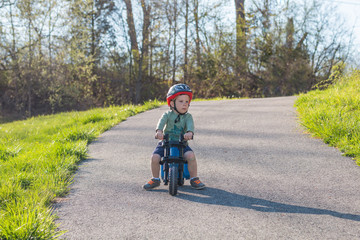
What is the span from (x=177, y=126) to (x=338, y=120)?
11.8ft

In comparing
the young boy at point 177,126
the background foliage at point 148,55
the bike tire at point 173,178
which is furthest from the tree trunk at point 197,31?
the bike tire at point 173,178

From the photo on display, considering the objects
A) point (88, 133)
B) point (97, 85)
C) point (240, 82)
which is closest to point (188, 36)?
point (240, 82)

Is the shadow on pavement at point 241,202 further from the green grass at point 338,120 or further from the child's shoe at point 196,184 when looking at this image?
the green grass at point 338,120

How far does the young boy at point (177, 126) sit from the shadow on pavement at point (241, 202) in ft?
0.47

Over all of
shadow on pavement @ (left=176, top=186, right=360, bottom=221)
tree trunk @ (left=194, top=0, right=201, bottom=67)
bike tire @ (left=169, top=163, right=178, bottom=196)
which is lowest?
shadow on pavement @ (left=176, top=186, right=360, bottom=221)

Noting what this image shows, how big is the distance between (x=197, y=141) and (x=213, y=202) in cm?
299

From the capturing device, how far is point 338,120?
630 centimetres

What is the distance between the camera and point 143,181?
4.45 meters

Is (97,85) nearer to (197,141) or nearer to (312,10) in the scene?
(312,10)

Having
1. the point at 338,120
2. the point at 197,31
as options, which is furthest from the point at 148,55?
the point at 338,120

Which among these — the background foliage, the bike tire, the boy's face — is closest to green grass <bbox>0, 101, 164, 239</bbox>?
the bike tire

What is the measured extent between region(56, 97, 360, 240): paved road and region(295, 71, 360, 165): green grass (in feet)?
0.62

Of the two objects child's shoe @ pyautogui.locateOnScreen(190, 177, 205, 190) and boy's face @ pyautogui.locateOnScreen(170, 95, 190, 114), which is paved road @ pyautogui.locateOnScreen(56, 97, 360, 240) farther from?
boy's face @ pyautogui.locateOnScreen(170, 95, 190, 114)

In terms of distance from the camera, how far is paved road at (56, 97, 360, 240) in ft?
9.87
